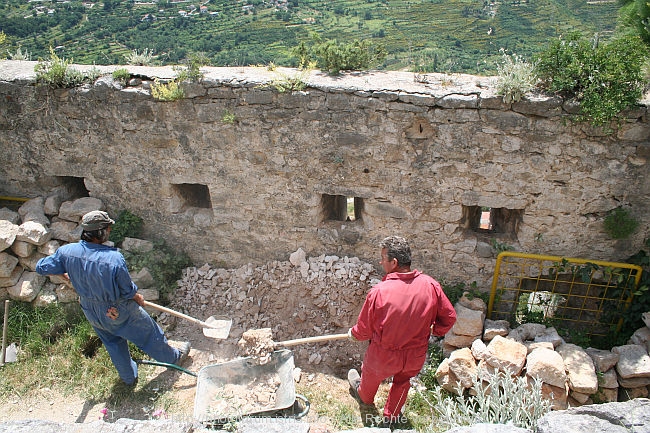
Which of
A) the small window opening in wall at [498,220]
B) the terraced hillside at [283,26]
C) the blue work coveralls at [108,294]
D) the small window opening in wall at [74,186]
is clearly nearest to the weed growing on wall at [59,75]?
the small window opening in wall at [74,186]

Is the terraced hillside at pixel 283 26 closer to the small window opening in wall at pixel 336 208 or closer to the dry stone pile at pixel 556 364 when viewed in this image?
the small window opening in wall at pixel 336 208

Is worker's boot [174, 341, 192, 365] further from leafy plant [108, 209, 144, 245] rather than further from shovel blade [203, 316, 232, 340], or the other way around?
leafy plant [108, 209, 144, 245]

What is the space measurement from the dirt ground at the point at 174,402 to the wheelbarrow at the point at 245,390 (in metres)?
0.17

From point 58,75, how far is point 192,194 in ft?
6.73

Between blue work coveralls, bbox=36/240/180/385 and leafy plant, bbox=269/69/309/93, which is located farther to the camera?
leafy plant, bbox=269/69/309/93

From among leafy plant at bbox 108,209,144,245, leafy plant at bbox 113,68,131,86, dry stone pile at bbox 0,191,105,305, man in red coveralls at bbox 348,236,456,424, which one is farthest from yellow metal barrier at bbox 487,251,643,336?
dry stone pile at bbox 0,191,105,305

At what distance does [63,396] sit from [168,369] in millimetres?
1013

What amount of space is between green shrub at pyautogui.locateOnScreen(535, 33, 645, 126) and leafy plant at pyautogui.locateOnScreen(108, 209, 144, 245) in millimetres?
4936

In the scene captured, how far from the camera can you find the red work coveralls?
3543mm

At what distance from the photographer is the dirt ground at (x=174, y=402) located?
4.20 metres

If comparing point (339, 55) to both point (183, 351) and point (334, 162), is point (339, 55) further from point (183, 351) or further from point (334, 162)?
point (183, 351)

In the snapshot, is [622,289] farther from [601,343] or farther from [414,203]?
[414,203]

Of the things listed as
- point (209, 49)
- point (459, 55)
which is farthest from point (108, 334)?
point (459, 55)

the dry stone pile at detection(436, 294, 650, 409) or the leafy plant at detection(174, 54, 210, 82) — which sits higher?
the leafy plant at detection(174, 54, 210, 82)
